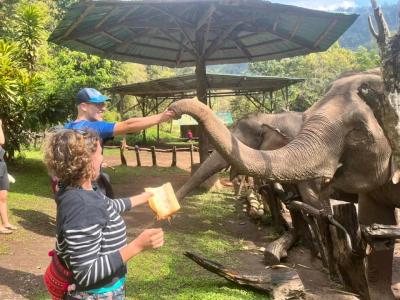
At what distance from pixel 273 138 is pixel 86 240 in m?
5.73

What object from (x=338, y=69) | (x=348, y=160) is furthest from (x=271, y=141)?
(x=338, y=69)

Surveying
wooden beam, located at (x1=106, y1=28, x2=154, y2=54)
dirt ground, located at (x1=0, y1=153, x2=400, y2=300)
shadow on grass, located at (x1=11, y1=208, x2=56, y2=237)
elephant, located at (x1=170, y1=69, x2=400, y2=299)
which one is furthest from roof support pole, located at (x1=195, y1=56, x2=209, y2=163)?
elephant, located at (x1=170, y1=69, x2=400, y2=299)

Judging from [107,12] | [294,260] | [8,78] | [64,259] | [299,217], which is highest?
[107,12]

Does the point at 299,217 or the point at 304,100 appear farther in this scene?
the point at 304,100

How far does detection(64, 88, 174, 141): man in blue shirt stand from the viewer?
3.85 meters

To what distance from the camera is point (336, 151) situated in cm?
455

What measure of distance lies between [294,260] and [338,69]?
46.1 meters

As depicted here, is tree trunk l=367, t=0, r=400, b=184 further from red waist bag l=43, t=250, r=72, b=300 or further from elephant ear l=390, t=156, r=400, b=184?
red waist bag l=43, t=250, r=72, b=300

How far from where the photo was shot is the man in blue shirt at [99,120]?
3.85 m

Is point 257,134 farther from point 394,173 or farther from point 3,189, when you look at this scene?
point 3,189

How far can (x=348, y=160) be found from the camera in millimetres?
4699

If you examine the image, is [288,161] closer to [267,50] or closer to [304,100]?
[267,50]

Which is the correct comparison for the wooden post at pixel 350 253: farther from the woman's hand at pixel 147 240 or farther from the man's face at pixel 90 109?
the woman's hand at pixel 147 240

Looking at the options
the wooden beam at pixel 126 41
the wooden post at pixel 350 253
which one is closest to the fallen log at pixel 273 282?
the wooden post at pixel 350 253
